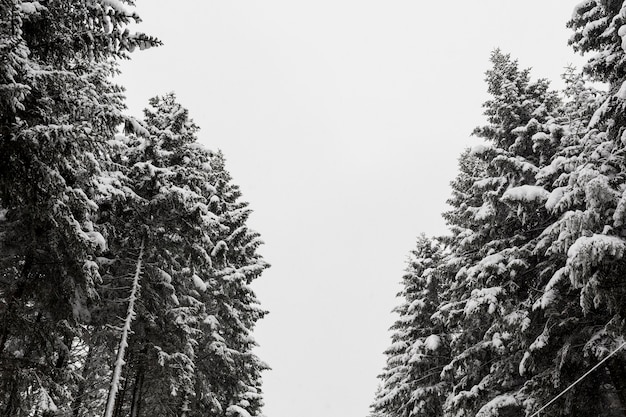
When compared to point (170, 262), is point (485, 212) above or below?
below

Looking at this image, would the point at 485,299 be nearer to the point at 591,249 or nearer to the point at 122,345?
the point at 591,249

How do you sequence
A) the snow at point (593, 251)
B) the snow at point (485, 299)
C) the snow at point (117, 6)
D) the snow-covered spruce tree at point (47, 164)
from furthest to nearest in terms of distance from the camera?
the snow at point (485, 299), the snow at point (593, 251), the snow at point (117, 6), the snow-covered spruce tree at point (47, 164)

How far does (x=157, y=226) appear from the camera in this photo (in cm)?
1573

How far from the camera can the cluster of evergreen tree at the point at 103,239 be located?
26.1 ft

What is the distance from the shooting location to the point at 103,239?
35.8 feet

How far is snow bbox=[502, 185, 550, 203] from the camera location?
12881 mm

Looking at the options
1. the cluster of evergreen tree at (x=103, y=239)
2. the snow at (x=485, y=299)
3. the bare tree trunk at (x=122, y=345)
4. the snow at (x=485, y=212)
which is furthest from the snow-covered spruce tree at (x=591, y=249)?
the bare tree trunk at (x=122, y=345)

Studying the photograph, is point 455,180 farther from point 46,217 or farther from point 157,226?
point 46,217

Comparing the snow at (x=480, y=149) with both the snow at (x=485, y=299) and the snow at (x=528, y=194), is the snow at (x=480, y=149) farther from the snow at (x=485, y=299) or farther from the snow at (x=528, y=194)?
the snow at (x=485, y=299)

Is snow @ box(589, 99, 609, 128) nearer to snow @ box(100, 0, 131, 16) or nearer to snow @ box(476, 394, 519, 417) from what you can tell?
snow @ box(476, 394, 519, 417)

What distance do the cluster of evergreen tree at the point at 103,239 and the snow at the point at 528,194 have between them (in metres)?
9.86

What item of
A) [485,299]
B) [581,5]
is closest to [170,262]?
[485,299]

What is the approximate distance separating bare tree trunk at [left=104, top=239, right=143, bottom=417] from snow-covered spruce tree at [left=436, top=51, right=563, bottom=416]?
1033cm

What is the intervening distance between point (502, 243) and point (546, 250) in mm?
1770
